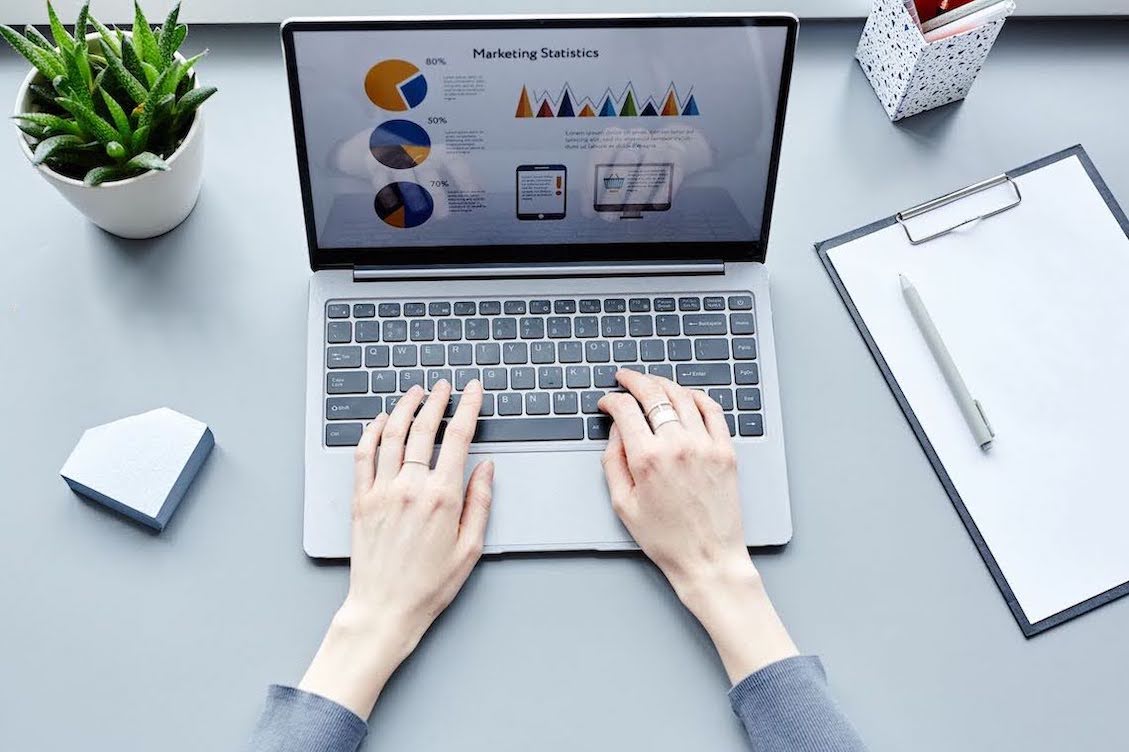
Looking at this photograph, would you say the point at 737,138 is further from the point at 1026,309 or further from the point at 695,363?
the point at 1026,309

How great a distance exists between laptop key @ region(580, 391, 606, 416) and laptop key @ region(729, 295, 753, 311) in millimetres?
139

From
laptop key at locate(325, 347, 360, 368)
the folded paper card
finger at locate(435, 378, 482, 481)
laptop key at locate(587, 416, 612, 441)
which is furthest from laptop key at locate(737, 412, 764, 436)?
the folded paper card

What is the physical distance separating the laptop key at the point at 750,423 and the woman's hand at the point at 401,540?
0.20 meters

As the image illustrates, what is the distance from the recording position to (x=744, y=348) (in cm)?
86

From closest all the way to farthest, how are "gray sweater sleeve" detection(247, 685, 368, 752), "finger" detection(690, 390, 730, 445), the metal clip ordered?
"gray sweater sleeve" detection(247, 685, 368, 752) → "finger" detection(690, 390, 730, 445) → the metal clip

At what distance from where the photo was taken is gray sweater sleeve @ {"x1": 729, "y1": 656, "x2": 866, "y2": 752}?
2.35 feet

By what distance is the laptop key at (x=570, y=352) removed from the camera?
33.4 inches

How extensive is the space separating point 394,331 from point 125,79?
28cm

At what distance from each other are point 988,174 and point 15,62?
0.92 m

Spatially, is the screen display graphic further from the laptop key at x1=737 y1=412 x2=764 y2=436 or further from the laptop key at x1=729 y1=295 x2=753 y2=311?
the laptop key at x1=737 y1=412 x2=764 y2=436

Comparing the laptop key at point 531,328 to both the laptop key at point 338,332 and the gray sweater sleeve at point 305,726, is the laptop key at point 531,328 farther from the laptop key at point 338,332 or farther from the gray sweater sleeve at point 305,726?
the gray sweater sleeve at point 305,726

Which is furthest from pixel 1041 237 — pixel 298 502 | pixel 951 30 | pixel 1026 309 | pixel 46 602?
pixel 46 602

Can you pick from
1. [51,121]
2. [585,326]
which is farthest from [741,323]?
[51,121]

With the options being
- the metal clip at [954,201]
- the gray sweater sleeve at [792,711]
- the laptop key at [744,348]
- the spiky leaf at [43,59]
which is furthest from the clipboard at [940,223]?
the spiky leaf at [43,59]
